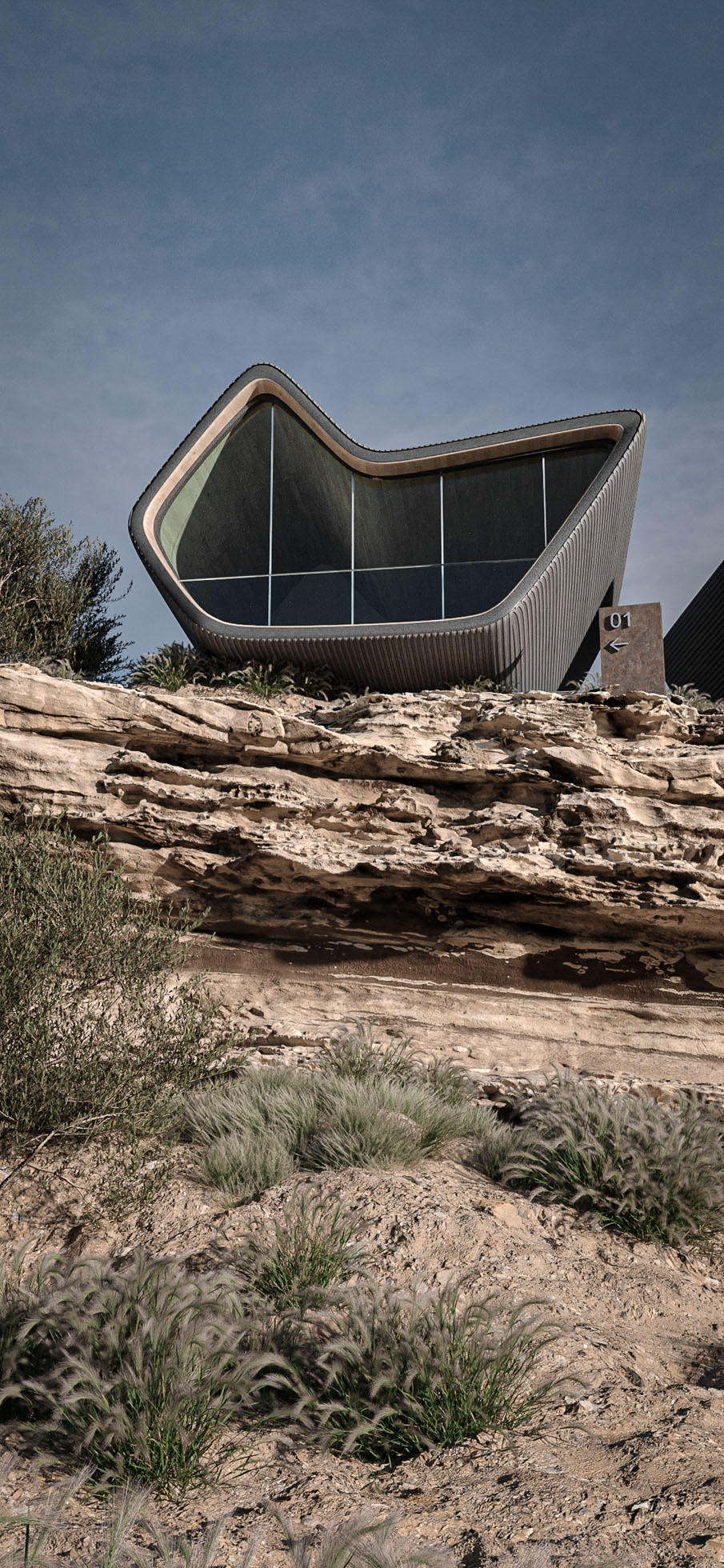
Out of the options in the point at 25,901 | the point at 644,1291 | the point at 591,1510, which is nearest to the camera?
the point at 591,1510

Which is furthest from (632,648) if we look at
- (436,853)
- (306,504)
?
(436,853)

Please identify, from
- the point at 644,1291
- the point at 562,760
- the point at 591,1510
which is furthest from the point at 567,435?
the point at 591,1510

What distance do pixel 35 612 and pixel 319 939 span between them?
37.4ft

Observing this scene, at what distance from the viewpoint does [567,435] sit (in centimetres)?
1588

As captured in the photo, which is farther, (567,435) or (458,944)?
(567,435)

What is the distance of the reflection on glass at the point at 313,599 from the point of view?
14.2 metres

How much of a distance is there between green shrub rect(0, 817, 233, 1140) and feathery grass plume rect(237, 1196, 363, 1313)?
155 cm

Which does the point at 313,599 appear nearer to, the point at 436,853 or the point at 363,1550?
the point at 436,853

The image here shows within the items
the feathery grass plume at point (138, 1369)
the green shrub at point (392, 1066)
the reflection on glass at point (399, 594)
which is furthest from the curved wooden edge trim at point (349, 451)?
the feathery grass plume at point (138, 1369)

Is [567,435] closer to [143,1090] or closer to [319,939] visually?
[319,939]

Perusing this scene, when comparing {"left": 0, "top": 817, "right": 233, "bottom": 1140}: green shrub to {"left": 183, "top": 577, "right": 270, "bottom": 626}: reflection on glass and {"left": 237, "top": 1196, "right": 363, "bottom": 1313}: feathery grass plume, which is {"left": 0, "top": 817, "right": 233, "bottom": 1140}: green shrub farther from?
{"left": 183, "top": 577, "right": 270, "bottom": 626}: reflection on glass

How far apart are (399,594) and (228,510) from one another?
5.07m

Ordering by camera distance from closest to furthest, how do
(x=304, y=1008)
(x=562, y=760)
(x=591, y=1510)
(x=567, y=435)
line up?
(x=591, y=1510) → (x=304, y=1008) → (x=562, y=760) → (x=567, y=435)

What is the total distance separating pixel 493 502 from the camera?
16.3 meters
